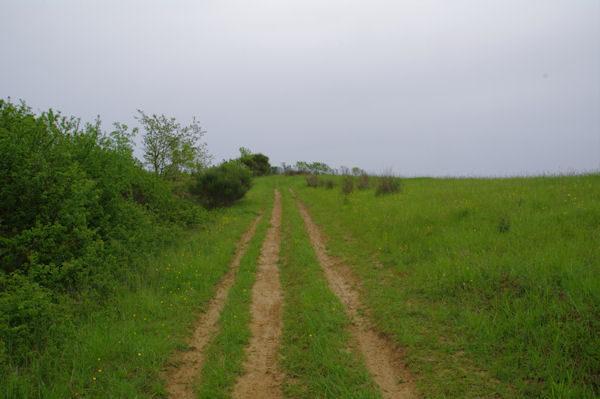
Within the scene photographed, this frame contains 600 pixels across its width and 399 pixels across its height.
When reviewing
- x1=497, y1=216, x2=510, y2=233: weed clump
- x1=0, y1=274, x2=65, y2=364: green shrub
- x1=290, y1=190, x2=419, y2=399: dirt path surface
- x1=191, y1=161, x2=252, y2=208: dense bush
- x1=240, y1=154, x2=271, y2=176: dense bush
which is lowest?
x1=290, y1=190, x2=419, y2=399: dirt path surface

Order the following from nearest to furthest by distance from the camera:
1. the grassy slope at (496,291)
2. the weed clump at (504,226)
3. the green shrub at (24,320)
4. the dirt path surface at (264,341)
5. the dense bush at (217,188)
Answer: the grassy slope at (496,291) < the dirt path surface at (264,341) < the green shrub at (24,320) < the weed clump at (504,226) < the dense bush at (217,188)

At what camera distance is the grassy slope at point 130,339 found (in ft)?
10.2

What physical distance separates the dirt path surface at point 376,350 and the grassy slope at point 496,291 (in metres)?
0.19

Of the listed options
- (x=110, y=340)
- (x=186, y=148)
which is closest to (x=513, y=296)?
(x=110, y=340)

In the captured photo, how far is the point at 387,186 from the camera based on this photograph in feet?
50.4

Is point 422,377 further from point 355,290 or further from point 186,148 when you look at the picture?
point 186,148

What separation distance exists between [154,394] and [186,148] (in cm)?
1477

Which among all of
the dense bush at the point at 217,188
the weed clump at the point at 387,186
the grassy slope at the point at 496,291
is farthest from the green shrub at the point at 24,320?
the weed clump at the point at 387,186

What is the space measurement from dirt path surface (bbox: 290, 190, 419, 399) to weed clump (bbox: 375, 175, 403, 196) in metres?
9.63

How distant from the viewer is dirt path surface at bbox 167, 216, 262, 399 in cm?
323

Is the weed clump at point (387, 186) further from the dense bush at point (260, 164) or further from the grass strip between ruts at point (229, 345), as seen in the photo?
the dense bush at point (260, 164)

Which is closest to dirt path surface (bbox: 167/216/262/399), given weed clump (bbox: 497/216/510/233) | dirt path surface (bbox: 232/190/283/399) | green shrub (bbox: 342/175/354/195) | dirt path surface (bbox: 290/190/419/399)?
dirt path surface (bbox: 232/190/283/399)

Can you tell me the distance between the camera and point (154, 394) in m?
3.11

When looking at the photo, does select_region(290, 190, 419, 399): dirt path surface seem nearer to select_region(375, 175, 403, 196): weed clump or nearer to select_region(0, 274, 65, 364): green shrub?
select_region(0, 274, 65, 364): green shrub
